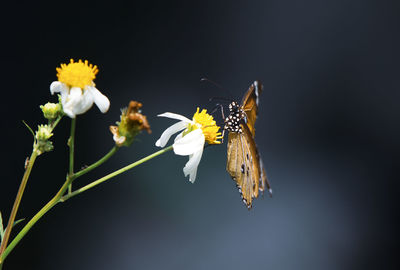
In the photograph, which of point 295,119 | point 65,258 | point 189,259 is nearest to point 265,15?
point 295,119

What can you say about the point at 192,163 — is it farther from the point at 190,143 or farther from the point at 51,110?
the point at 51,110

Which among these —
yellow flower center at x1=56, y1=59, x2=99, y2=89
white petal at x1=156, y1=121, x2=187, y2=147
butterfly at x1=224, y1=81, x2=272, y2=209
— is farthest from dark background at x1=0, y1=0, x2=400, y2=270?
yellow flower center at x1=56, y1=59, x2=99, y2=89

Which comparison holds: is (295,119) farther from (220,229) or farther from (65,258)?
(65,258)

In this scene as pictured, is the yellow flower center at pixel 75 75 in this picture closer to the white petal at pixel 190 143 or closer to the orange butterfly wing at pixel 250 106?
the white petal at pixel 190 143

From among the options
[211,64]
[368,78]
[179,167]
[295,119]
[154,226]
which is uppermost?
[211,64]

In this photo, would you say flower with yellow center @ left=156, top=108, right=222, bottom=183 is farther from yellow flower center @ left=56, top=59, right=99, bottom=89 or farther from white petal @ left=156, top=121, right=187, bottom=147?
yellow flower center @ left=56, top=59, right=99, bottom=89
